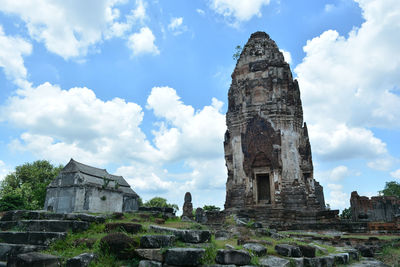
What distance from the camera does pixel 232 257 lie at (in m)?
4.82

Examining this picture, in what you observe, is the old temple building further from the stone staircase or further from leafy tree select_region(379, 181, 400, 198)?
leafy tree select_region(379, 181, 400, 198)

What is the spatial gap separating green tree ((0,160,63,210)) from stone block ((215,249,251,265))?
102ft

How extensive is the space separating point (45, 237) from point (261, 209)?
44.4ft

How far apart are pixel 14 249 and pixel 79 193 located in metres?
22.7

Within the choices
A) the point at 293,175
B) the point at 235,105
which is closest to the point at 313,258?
the point at 293,175

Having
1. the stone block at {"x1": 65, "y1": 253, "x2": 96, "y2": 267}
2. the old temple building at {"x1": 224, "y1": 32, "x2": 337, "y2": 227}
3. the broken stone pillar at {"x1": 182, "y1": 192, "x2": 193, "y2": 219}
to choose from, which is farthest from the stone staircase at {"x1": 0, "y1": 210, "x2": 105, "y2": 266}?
the broken stone pillar at {"x1": 182, "y1": 192, "x2": 193, "y2": 219}

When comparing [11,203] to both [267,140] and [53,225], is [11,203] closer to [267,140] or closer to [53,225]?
[267,140]

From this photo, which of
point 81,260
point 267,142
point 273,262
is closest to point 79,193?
point 267,142

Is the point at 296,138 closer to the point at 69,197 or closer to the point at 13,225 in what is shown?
the point at 13,225

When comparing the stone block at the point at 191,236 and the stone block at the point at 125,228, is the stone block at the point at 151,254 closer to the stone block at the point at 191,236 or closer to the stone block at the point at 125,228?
the stone block at the point at 191,236

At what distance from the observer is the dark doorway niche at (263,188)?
19.0 meters

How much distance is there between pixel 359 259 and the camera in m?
7.45

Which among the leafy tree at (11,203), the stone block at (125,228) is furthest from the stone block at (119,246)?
the leafy tree at (11,203)

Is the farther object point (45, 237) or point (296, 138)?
point (296, 138)
